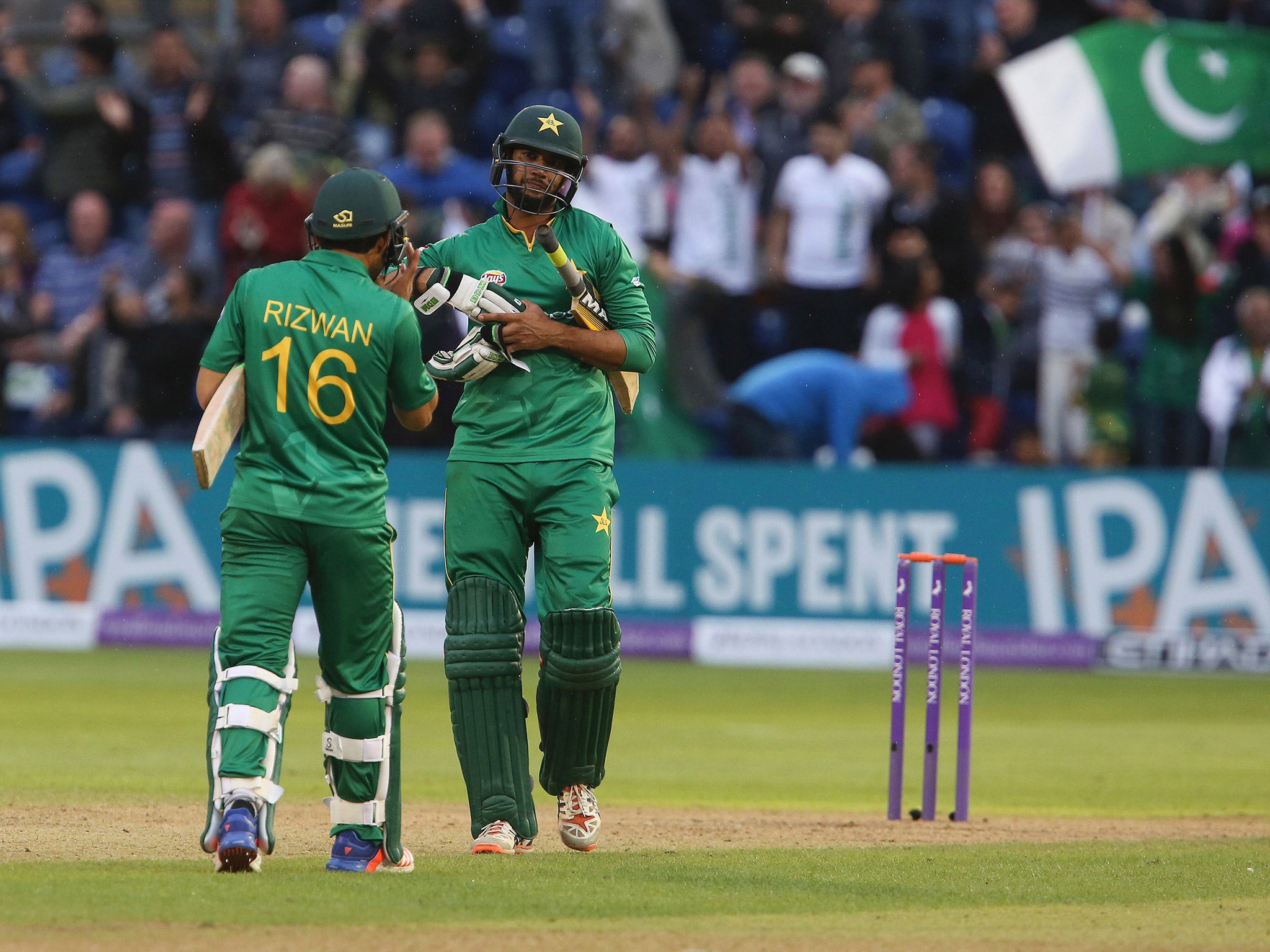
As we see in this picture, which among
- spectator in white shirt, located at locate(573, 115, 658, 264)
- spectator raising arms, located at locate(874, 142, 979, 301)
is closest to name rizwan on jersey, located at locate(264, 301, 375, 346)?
spectator in white shirt, located at locate(573, 115, 658, 264)

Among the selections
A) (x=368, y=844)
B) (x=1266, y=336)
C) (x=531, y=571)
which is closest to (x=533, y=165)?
(x=368, y=844)

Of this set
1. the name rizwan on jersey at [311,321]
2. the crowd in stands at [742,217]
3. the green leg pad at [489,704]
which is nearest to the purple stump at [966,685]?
the green leg pad at [489,704]

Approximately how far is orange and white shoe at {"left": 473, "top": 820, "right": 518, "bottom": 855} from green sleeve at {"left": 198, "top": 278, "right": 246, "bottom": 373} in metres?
1.88

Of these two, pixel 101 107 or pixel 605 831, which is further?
pixel 101 107

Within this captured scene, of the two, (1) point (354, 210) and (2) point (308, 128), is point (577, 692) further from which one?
(2) point (308, 128)

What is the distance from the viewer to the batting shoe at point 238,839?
5.96 meters

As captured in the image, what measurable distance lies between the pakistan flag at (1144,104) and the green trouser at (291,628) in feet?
43.7

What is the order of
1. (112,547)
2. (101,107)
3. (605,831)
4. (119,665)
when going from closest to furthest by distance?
(605,831) < (119,665) < (112,547) < (101,107)

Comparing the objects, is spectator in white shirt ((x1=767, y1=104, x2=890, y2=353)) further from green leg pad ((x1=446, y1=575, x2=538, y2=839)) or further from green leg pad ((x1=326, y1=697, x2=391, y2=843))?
green leg pad ((x1=326, y1=697, x2=391, y2=843))

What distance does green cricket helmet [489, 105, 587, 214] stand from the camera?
7133mm

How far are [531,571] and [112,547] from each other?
356 centimetres

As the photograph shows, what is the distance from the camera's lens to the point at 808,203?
17766 millimetres

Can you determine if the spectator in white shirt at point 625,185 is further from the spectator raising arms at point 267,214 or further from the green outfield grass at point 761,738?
the green outfield grass at point 761,738

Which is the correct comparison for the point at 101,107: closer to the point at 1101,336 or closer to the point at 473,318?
the point at 1101,336
